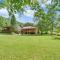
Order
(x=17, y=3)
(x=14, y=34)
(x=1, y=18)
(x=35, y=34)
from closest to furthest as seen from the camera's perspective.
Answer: (x=17, y=3) → (x=1, y=18) → (x=14, y=34) → (x=35, y=34)

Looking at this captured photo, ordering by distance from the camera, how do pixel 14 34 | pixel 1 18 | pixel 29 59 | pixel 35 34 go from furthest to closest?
pixel 35 34, pixel 14 34, pixel 1 18, pixel 29 59

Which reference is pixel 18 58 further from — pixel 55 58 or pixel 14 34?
pixel 14 34

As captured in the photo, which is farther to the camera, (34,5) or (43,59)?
(43,59)

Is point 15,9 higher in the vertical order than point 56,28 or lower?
higher

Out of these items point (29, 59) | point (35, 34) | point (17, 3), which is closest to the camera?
point (17, 3)

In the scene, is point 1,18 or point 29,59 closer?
point 29,59

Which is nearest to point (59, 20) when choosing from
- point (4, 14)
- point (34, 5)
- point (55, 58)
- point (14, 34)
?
point (14, 34)

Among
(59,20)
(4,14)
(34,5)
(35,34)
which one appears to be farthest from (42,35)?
(34,5)

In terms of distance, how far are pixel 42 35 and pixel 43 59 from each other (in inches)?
158

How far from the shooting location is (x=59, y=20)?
6.43 metres

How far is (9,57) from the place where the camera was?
2766mm

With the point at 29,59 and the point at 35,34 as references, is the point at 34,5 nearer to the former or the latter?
the point at 29,59

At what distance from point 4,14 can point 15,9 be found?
2006mm

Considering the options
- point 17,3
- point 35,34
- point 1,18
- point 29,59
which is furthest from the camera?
point 35,34
